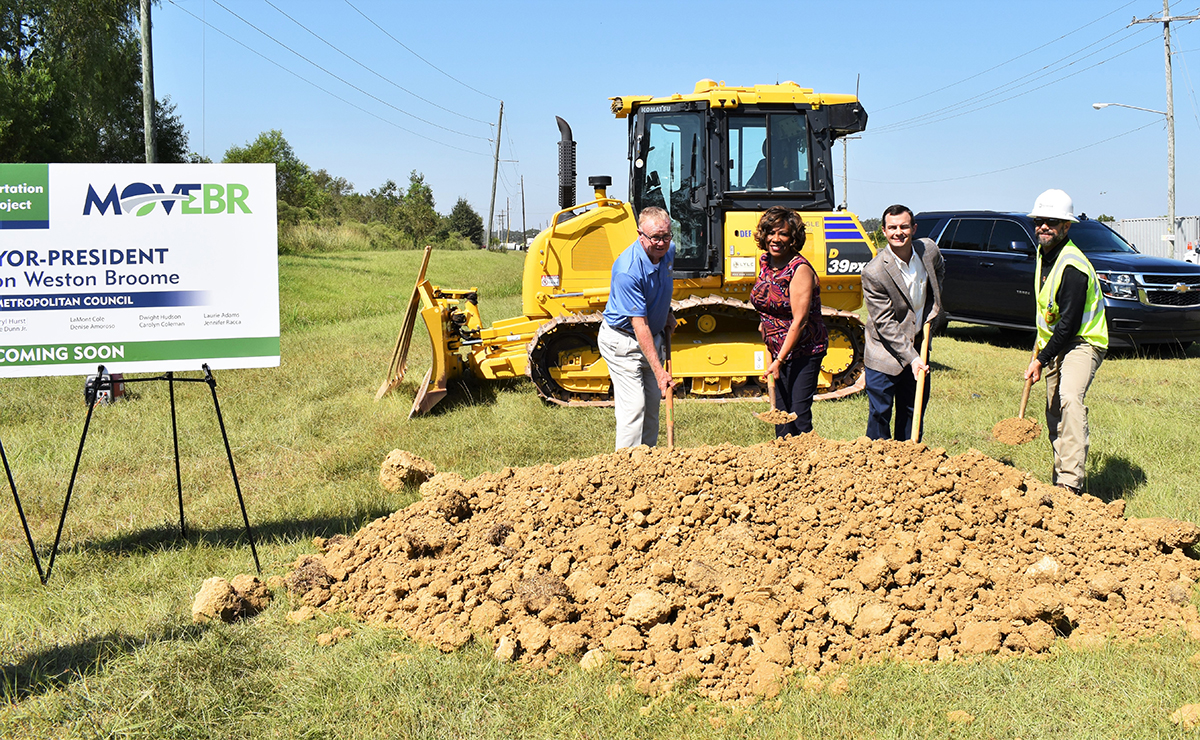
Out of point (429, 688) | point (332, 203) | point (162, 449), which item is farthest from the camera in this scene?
point (332, 203)

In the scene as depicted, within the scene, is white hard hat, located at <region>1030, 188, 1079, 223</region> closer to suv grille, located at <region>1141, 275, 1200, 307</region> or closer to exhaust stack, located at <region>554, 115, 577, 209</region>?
exhaust stack, located at <region>554, 115, 577, 209</region>

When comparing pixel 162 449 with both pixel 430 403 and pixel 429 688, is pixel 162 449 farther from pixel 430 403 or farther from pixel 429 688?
pixel 429 688

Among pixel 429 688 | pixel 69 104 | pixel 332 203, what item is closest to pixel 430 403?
pixel 429 688

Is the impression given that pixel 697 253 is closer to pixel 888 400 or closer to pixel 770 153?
pixel 770 153

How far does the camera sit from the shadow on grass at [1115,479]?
573 cm

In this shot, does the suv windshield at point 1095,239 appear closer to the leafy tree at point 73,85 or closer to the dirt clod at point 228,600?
the dirt clod at point 228,600

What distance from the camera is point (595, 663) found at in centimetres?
360

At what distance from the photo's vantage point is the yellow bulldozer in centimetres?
868

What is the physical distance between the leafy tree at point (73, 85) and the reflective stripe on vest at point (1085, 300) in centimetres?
2892

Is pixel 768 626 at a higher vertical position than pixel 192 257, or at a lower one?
lower

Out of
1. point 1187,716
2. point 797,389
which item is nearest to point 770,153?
point 797,389

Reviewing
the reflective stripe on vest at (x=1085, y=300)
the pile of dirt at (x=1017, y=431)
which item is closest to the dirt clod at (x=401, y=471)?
the pile of dirt at (x=1017, y=431)

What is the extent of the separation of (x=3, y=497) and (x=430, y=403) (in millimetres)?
3461

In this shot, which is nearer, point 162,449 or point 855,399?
point 162,449
